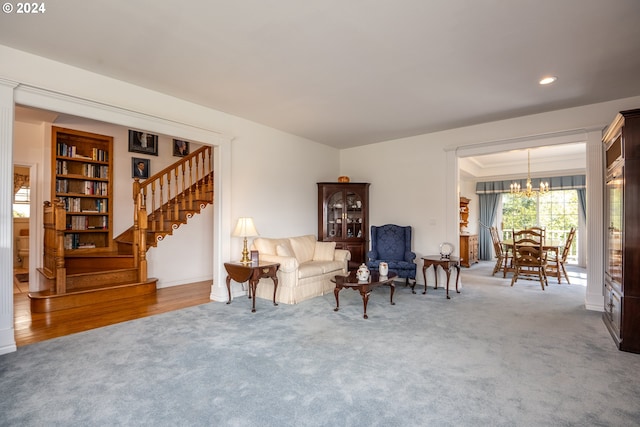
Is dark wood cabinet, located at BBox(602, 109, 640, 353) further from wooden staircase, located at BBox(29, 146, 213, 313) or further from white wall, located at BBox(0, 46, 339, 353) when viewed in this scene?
wooden staircase, located at BBox(29, 146, 213, 313)

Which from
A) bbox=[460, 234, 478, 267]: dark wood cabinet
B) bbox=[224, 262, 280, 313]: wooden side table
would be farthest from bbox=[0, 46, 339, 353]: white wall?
bbox=[460, 234, 478, 267]: dark wood cabinet

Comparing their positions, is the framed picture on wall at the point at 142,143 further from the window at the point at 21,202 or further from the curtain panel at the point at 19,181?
the window at the point at 21,202

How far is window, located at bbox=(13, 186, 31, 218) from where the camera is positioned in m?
7.82

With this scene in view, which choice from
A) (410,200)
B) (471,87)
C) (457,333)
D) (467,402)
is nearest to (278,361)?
(467,402)

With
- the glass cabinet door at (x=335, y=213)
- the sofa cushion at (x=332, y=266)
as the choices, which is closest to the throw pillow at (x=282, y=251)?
the sofa cushion at (x=332, y=266)

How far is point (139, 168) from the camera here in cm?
562

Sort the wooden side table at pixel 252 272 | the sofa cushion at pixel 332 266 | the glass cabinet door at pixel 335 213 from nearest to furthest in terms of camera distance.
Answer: the wooden side table at pixel 252 272, the sofa cushion at pixel 332 266, the glass cabinet door at pixel 335 213

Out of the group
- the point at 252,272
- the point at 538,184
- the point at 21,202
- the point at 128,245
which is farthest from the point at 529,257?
the point at 21,202

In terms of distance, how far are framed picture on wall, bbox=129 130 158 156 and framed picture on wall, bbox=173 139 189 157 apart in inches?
12.8

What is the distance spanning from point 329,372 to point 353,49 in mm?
2674

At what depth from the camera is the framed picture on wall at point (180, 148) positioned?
6012mm

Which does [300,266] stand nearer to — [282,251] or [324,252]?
[282,251]

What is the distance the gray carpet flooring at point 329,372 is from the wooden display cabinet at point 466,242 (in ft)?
13.0

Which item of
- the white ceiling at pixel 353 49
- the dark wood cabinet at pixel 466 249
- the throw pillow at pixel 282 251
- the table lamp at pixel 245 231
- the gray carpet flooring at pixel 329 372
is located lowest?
the gray carpet flooring at pixel 329 372
